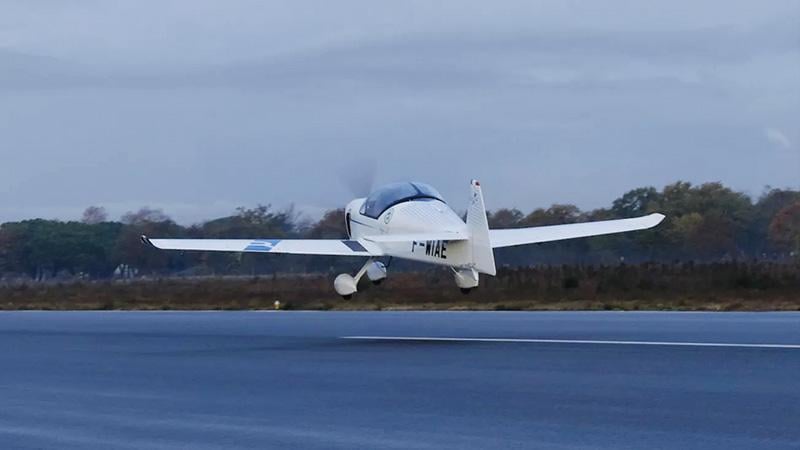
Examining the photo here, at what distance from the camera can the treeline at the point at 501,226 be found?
51.7m

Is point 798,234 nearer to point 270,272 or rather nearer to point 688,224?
point 688,224

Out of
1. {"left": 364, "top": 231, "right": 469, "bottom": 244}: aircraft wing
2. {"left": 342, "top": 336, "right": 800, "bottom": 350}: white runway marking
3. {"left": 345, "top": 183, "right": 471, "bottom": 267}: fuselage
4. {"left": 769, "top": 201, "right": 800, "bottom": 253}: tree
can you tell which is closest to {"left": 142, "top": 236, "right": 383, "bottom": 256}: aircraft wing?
{"left": 345, "top": 183, "right": 471, "bottom": 267}: fuselage

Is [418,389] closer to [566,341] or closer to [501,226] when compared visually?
[566,341]

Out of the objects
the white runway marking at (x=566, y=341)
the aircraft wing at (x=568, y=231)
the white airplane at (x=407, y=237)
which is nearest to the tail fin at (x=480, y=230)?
the white airplane at (x=407, y=237)

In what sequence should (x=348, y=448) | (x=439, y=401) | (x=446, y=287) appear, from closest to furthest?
(x=348, y=448) < (x=439, y=401) < (x=446, y=287)

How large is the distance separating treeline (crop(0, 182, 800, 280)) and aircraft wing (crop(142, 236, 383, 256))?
10185mm

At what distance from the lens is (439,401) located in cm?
1147

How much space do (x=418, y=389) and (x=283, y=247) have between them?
24.2 metres

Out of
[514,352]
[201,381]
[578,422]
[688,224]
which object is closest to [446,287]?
[688,224]

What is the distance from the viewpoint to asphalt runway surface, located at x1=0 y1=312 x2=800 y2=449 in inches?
377

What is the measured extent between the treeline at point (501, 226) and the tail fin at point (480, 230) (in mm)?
16370

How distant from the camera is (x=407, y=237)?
33219mm

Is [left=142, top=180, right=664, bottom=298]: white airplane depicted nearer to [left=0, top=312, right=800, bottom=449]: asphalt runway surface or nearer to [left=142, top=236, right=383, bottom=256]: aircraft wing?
[left=142, top=236, right=383, bottom=256]: aircraft wing

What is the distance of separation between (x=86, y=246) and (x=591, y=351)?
52.1 metres
